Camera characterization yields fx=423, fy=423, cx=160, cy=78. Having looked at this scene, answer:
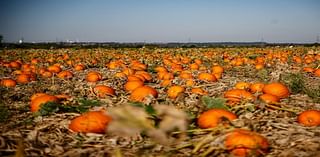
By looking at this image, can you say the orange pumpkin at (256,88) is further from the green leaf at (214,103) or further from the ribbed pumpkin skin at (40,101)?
the ribbed pumpkin skin at (40,101)

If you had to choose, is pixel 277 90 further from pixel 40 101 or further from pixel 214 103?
pixel 40 101

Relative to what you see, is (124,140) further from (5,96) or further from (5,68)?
(5,68)

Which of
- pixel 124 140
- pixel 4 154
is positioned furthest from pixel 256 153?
pixel 4 154

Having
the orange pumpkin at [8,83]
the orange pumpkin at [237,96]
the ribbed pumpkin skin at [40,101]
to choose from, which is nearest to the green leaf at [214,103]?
the orange pumpkin at [237,96]

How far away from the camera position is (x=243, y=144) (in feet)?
10.6

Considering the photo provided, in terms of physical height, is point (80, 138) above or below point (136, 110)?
below

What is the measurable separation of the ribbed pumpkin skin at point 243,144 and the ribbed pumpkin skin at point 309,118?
1040mm

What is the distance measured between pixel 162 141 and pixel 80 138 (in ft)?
6.59

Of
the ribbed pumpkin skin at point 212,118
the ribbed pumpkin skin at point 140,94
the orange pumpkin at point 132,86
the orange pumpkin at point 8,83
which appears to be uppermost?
the ribbed pumpkin skin at point 212,118

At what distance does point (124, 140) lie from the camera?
3689 millimetres

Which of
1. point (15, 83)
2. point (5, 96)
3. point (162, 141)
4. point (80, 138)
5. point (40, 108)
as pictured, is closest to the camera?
point (162, 141)

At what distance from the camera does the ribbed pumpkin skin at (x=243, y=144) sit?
10.6ft

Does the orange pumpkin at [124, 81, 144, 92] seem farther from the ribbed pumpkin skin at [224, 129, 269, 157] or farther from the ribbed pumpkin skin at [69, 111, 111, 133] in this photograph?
the ribbed pumpkin skin at [224, 129, 269, 157]

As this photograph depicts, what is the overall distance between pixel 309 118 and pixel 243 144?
1264mm
